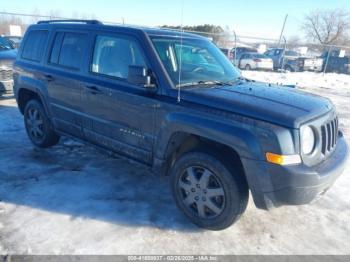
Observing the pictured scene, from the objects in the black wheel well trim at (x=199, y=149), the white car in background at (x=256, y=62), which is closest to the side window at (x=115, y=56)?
the black wheel well trim at (x=199, y=149)

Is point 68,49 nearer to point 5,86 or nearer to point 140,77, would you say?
point 140,77

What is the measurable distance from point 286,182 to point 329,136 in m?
0.89

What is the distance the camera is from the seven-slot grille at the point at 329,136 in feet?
10.5

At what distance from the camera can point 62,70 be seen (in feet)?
15.1

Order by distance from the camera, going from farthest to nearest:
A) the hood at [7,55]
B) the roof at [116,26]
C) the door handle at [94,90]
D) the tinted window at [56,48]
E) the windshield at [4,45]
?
the windshield at [4,45]
the hood at [7,55]
the tinted window at [56,48]
the door handle at [94,90]
the roof at [116,26]

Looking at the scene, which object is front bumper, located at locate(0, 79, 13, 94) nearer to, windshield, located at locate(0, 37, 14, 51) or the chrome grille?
the chrome grille

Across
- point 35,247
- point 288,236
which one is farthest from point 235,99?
point 35,247

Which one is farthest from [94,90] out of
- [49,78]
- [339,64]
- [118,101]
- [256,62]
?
[339,64]

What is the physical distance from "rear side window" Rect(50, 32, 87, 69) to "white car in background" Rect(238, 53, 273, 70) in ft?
65.6

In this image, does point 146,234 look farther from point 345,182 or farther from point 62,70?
point 345,182

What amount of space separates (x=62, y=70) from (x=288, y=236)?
11.6ft

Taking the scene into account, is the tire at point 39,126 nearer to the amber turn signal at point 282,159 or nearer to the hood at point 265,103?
the hood at point 265,103

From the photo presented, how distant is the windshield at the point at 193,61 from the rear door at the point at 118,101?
0.95 ft

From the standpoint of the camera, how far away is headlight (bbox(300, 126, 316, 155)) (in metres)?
2.86
